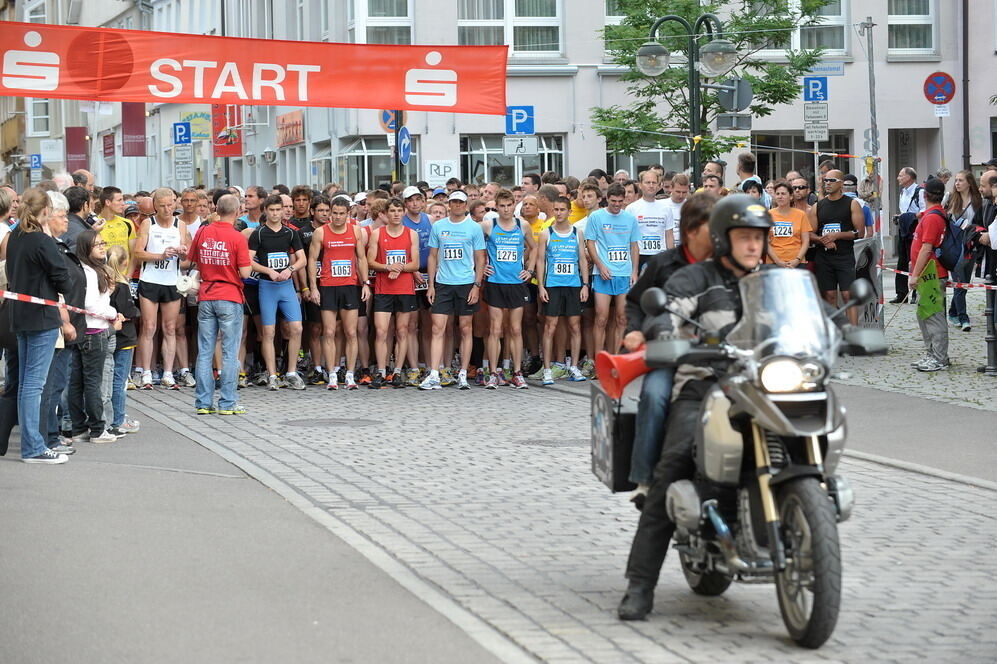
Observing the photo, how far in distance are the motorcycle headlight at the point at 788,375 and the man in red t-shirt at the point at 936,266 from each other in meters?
10.9

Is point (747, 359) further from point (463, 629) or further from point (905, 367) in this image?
point (905, 367)

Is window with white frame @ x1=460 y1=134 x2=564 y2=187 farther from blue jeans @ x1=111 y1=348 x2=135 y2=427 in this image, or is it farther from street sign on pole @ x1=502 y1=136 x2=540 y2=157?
blue jeans @ x1=111 y1=348 x2=135 y2=427

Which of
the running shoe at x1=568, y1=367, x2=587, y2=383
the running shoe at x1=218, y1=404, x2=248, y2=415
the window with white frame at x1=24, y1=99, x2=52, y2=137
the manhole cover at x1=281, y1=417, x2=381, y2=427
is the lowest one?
the manhole cover at x1=281, y1=417, x2=381, y2=427

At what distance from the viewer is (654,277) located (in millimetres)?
7281

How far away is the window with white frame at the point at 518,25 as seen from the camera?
4238 cm

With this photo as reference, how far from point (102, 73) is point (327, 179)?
84.7 feet

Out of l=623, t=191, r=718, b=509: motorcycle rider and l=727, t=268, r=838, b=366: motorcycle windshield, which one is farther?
l=623, t=191, r=718, b=509: motorcycle rider

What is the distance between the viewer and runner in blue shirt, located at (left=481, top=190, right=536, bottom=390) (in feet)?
55.8

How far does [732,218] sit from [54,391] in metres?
6.73

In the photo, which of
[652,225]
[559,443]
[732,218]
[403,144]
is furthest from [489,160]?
[732,218]

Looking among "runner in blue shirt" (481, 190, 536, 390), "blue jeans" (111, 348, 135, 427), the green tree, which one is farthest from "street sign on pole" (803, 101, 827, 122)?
"blue jeans" (111, 348, 135, 427)

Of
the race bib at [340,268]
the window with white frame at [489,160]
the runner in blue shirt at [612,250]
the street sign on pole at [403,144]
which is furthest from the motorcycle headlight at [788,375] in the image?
the window with white frame at [489,160]

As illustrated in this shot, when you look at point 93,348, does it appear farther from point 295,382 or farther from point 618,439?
point 618,439

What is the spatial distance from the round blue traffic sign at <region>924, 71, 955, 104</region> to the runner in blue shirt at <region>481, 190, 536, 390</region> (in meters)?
13.3
